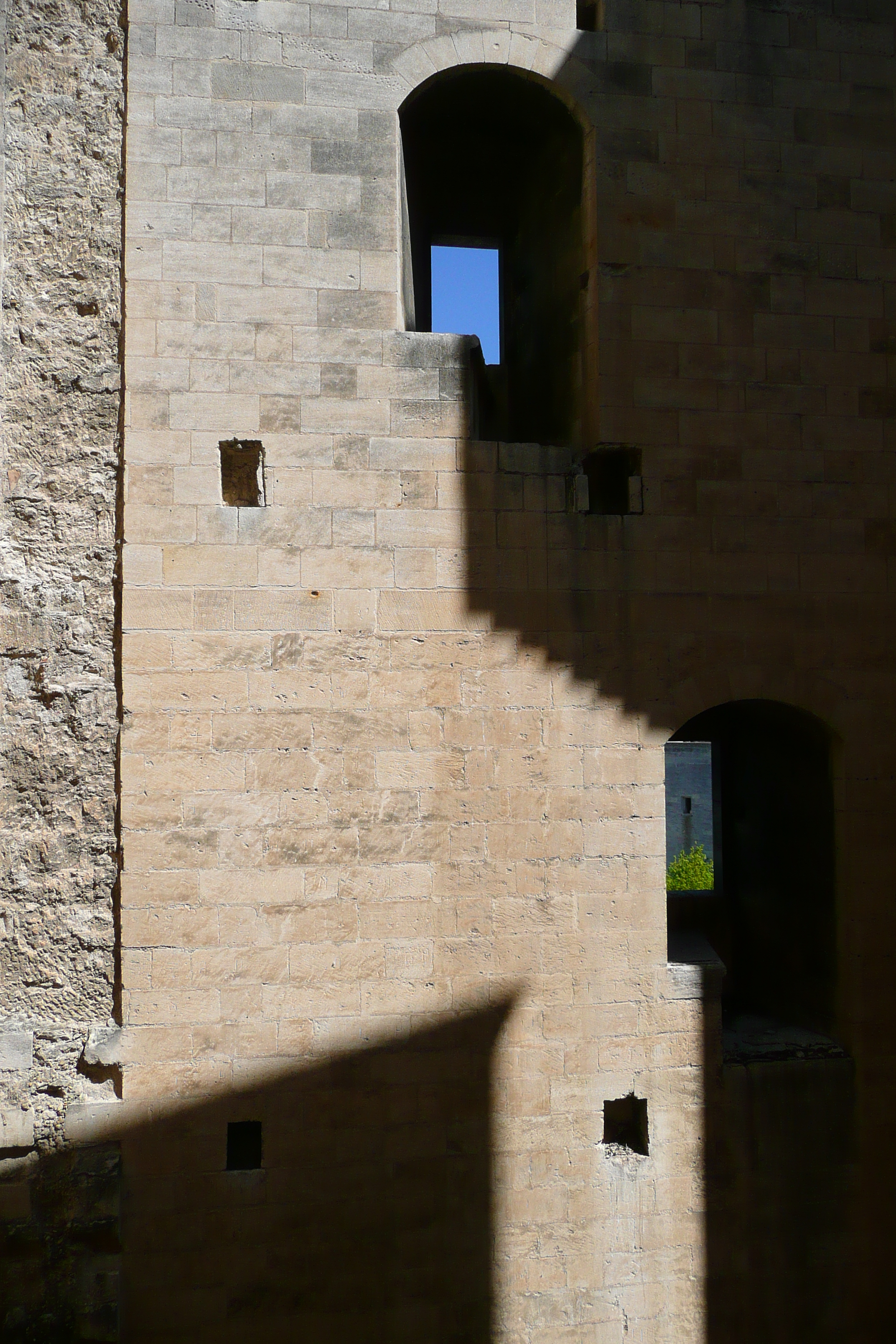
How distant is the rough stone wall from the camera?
18.1 ft

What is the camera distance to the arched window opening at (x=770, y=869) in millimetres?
6414

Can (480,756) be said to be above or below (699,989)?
above

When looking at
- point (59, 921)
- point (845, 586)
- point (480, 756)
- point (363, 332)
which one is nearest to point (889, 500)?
point (845, 586)

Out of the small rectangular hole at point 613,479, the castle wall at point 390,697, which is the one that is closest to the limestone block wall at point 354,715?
the castle wall at point 390,697

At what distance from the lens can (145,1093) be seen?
543cm

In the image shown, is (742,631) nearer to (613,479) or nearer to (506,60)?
(613,479)

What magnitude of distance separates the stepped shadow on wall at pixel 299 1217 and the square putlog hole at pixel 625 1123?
82cm

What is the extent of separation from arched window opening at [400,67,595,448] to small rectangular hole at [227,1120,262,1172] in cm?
453

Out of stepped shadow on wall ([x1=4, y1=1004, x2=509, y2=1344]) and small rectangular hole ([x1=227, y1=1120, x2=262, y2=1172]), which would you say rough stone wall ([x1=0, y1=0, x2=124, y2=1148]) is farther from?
small rectangular hole ([x1=227, y1=1120, x2=262, y2=1172])

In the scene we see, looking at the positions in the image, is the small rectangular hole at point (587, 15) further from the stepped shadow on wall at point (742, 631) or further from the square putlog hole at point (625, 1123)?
the square putlog hole at point (625, 1123)

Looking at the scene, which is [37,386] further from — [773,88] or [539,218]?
[773,88]

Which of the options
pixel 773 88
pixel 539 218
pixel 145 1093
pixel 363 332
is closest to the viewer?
pixel 145 1093

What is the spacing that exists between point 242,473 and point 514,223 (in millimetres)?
3903

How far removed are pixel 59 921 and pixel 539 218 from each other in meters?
6.14
